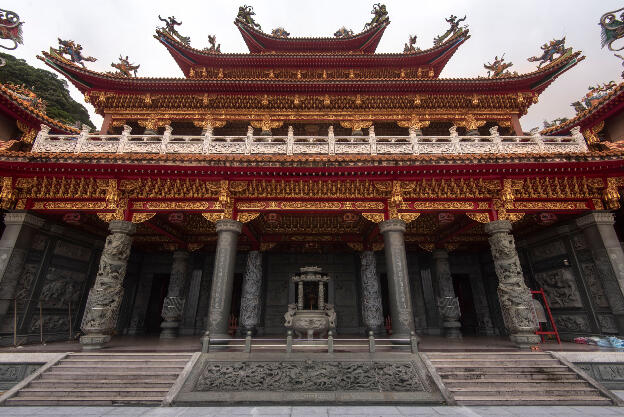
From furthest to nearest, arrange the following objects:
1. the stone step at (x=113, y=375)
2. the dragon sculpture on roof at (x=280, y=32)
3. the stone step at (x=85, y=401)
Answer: the dragon sculpture on roof at (x=280, y=32), the stone step at (x=113, y=375), the stone step at (x=85, y=401)

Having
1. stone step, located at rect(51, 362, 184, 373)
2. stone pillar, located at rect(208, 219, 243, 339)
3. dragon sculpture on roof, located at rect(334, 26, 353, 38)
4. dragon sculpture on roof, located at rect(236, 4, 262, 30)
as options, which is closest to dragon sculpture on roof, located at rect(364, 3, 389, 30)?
dragon sculpture on roof, located at rect(334, 26, 353, 38)

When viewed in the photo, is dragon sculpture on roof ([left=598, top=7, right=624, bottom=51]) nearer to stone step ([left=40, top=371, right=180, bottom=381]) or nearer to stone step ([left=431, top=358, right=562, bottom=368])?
stone step ([left=431, top=358, right=562, bottom=368])

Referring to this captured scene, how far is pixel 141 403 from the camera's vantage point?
5.61 meters

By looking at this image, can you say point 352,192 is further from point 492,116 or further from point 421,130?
point 492,116

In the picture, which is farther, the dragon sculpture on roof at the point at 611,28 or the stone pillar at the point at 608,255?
the dragon sculpture on roof at the point at 611,28

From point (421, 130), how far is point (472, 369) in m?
10.4

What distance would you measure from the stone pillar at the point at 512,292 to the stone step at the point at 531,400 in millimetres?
2264

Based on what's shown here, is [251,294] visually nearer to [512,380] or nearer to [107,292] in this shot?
[107,292]

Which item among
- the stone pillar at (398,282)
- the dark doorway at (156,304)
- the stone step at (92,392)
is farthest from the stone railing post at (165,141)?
the dark doorway at (156,304)

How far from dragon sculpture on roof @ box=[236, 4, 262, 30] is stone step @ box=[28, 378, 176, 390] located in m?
18.9

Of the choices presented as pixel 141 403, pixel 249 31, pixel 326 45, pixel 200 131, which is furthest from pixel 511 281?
pixel 249 31

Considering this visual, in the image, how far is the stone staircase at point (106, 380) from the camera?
5.69 meters

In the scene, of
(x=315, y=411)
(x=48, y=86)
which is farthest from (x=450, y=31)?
(x=48, y=86)

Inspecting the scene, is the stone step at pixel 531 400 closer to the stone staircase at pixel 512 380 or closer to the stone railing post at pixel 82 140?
the stone staircase at pixel 512 380
